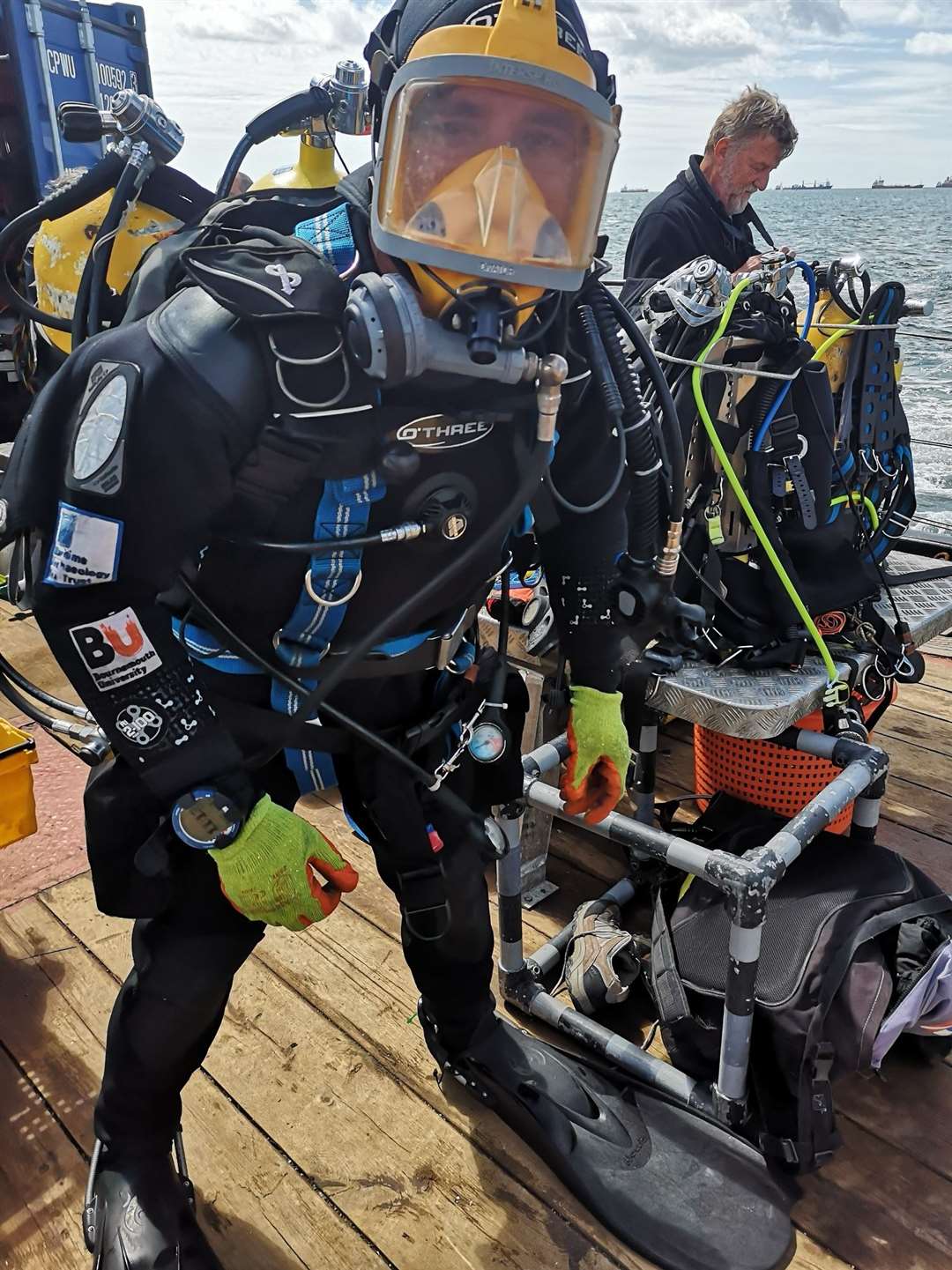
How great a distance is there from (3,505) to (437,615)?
65 centimetres

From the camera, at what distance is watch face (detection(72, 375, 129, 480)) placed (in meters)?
1.12

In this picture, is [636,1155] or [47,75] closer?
[636,1155]

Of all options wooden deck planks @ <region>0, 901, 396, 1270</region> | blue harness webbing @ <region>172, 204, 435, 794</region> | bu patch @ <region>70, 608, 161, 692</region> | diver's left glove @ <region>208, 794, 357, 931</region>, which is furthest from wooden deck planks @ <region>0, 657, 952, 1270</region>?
bu patch @ <region>70, 608, 161, 692</region>

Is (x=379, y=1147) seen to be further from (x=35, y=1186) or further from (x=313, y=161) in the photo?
(x=313, y=161)

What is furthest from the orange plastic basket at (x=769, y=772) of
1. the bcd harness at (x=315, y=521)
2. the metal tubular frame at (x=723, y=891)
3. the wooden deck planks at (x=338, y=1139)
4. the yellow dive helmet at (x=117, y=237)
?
the yellow dive helmet at (x=117, y=237)

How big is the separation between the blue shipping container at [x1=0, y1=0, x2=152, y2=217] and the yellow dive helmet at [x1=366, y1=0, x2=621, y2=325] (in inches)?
208

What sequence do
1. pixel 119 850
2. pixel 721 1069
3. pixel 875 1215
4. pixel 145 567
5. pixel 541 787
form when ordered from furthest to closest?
pixel 541 787
pixel 721 1069
pixel 875 1215
pixel 119 850
pixel 145 567

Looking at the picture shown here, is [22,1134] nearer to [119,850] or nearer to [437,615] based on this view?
[119,850]

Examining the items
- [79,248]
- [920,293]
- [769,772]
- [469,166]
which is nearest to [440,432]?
[469,166]

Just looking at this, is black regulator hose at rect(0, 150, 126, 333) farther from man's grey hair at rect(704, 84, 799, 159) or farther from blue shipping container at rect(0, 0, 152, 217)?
blue shipping container at rect(0, 0, 152, 217)

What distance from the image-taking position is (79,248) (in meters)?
1.88

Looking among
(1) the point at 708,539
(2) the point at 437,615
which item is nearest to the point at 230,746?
(2) the point at 437,615

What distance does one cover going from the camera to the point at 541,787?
207 centimetres

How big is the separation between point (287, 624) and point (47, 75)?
226 inches
